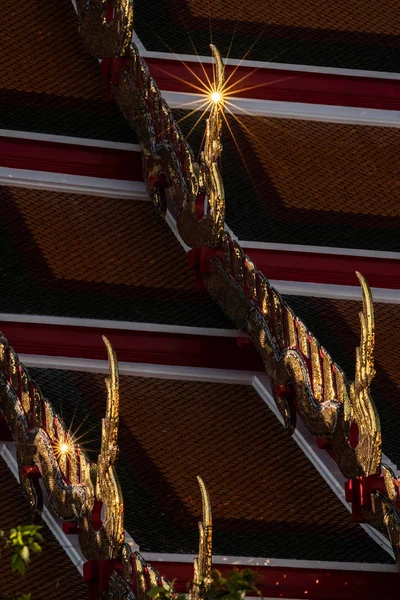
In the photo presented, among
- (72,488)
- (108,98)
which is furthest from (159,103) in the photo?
(72,488)

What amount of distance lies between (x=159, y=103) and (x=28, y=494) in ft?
13.7

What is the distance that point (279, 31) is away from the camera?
27.5 metres

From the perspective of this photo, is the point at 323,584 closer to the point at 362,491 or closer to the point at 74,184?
the point at 362,491

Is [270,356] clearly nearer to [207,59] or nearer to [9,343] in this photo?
[9,343]

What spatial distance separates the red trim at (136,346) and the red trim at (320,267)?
863 mm

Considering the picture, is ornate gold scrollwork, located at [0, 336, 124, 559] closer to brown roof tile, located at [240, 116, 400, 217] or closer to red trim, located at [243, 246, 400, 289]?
red trim, located at [243, 246, 400, 289]

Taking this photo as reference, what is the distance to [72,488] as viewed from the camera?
884 inches

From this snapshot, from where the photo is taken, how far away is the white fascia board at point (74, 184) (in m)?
25.9

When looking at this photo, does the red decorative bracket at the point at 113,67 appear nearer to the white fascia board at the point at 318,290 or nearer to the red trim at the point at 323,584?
the white fascia board at the point at 318,290

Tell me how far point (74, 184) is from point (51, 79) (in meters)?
1.18

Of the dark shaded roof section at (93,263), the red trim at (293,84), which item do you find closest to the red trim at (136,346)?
the dark shaded roof section at (93,263)

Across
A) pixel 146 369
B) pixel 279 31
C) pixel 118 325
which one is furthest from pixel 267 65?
pixel 146 369

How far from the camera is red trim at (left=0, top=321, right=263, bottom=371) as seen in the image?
2453cm

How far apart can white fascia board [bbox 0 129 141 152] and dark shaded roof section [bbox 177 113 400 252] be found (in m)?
0.52
